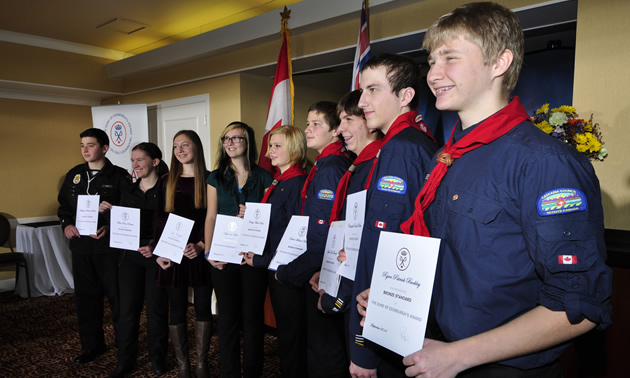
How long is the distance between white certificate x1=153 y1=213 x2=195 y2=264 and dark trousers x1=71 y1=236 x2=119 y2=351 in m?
0.75

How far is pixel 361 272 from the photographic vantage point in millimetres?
1229

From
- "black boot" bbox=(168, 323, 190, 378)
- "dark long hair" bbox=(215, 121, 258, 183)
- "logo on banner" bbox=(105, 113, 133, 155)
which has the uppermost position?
"logo on banner" bbox=(105, 113, 133, 155)

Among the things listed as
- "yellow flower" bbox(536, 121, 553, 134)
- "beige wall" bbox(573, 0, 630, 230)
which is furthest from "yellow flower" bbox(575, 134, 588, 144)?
"beige wall" bbox(573, 0, 630, 230)

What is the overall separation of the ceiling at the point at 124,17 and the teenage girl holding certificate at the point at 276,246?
89.8 inches

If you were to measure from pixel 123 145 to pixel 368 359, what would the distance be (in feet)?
15.7

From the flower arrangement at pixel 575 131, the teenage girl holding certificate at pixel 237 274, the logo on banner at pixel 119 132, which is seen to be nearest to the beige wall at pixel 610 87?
the flower arrangement at pixel 575 131

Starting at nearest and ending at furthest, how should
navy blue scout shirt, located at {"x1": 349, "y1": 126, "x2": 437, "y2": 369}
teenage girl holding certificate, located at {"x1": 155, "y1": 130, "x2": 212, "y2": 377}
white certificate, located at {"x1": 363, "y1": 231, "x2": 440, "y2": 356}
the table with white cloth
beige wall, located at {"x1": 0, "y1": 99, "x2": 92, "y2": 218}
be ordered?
1. white certificate, located at {"x1": 363, "y1": 231, "x2": 440, "y2": 356}
2. navy blue scout shirt, located at {"x1": 349, "y1": 126, "x2": 437, "y2": 369}
3. teenage girl holding certificate, located at {"x1": 155, "y1": 130, "x2": 212, "y2": 377}
4. the table with white cloth
5. beige wall, located at {"x1": 0, "y1": 99, "x2": 92, "y2": 218}

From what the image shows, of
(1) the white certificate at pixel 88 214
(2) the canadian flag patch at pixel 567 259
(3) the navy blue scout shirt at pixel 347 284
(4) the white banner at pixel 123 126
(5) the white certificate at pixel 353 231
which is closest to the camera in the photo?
(2) the canadian flag patch at pixel 567 259

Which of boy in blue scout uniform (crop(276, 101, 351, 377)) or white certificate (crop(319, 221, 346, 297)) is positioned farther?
boy in blue scout uniform (crop(276, 101, 351, 377))

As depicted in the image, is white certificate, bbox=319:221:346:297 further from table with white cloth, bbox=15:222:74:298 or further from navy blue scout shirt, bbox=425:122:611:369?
table with white cloth, bbox=15:222:74:298

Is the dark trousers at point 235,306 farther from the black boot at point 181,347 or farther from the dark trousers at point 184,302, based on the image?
the black boot at point 181,347

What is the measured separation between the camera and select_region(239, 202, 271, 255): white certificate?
2.32 meters

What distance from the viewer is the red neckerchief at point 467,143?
880 mm

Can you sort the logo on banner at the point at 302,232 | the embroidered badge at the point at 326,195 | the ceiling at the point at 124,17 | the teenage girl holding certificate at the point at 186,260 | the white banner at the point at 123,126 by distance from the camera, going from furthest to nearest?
the white banner at the point at 123,126
the ceiling at the point at 124,17
the teenage girl holding certificate at the point at 186,260
the logo on banner at the point at 302,232
the embroidered badge at the point at 326,195
